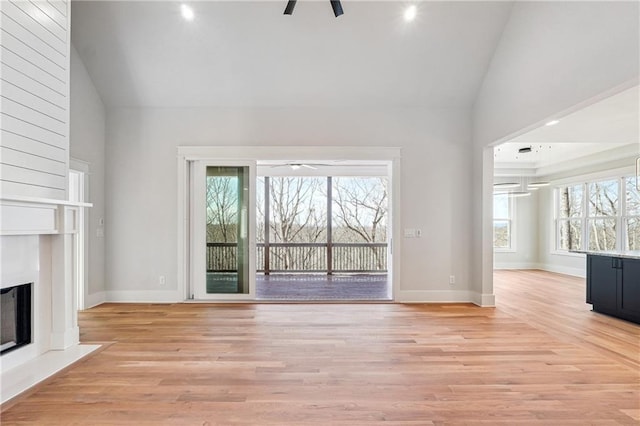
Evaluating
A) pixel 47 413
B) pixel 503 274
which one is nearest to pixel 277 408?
pixel 47 413

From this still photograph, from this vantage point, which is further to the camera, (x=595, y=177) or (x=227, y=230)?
(x=595, y=177)

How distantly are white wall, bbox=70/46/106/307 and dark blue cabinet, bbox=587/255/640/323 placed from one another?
23.7 feet

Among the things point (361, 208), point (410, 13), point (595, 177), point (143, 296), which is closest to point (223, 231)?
point (143, 296)

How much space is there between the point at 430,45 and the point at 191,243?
4.52 metres

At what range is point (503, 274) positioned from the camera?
8.59 meters

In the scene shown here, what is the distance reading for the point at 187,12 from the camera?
4.29 metres

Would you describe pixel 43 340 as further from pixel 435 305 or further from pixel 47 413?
pixel 435 305

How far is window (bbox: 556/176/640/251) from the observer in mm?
7168

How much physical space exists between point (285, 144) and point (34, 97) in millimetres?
3042

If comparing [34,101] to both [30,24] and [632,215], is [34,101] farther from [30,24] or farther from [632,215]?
[632,215]

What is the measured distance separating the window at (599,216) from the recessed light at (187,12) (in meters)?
8.69

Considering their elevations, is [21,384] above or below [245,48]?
below

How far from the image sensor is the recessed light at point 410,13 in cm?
422

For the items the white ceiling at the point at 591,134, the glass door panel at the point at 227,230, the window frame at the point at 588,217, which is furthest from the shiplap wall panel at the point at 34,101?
the window frame at the point at 588,217
